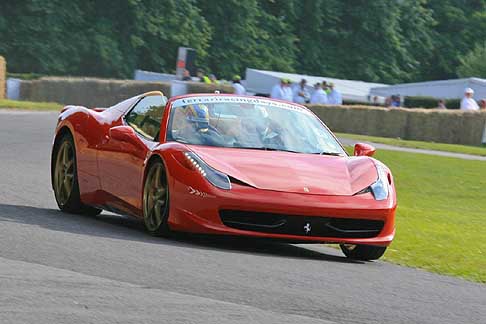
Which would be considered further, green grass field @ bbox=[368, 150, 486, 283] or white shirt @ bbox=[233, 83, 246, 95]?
white shirt @ bbox=[233, 83, 246, 95]

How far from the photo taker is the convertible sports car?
9.59m

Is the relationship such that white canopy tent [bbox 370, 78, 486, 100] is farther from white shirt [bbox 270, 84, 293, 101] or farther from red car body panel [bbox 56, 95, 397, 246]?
red car body panel [bbox 56, 95, 397, 246]

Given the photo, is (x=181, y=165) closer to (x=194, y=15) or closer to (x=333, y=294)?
(x=333, y=294)

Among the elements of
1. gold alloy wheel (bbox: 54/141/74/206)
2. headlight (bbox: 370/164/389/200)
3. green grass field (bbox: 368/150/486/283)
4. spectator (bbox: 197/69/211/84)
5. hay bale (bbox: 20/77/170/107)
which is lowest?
hay bale (bbox: 20/77/170/107)

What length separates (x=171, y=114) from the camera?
35.4 feet

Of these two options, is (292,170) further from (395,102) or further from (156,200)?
(395,102)

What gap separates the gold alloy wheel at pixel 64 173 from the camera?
11789 millimetres

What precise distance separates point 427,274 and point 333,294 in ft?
6.78

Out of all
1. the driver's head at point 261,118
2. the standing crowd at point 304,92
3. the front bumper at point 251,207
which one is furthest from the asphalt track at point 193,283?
the standing crowd at point 304,92

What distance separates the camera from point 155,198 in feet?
32.9

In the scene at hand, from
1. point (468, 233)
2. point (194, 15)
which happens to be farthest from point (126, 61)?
point (468, 233)

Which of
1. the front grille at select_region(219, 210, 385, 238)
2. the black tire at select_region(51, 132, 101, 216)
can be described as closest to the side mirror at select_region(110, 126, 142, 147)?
the black tire at select_region(51, 132, 101, 216)

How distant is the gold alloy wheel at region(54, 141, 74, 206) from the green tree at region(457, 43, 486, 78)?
5641 cm

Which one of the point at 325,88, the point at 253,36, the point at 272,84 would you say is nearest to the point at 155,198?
the point at 325,88
